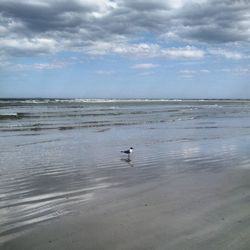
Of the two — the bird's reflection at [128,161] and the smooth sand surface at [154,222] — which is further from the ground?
the smooth sand surface at [154,222]

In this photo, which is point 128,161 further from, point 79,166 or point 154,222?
point 154,222

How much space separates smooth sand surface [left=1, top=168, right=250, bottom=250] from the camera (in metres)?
6.52

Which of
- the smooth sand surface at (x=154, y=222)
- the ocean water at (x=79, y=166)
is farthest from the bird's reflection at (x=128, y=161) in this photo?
the smooth sand surface at (x=154, y=222)

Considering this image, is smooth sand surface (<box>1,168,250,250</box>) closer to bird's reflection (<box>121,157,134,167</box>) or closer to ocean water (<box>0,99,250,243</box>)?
ocean water (<box>0,99,250,243</box>)

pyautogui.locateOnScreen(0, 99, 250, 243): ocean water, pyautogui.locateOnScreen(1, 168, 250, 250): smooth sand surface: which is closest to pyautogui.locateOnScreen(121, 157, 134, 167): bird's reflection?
pyautogui.locateOnScreen(0, 99, 250, 243): ocean water

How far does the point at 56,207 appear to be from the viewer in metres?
8.55

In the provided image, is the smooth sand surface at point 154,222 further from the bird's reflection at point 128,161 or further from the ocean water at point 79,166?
the bird's reflection at point 128,161

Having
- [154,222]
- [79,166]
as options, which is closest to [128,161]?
[79,166]

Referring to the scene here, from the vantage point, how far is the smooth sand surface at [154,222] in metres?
6.52

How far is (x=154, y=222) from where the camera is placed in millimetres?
7492

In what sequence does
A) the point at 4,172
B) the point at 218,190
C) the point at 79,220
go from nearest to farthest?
1. the point at 79,220
2. the point at 218,190
3. the point at 4,172

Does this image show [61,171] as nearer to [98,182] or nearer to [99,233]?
[98,182]

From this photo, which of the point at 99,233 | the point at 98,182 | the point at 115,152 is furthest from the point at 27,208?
the point at 115,152

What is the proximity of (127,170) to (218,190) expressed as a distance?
3711 millimetres
